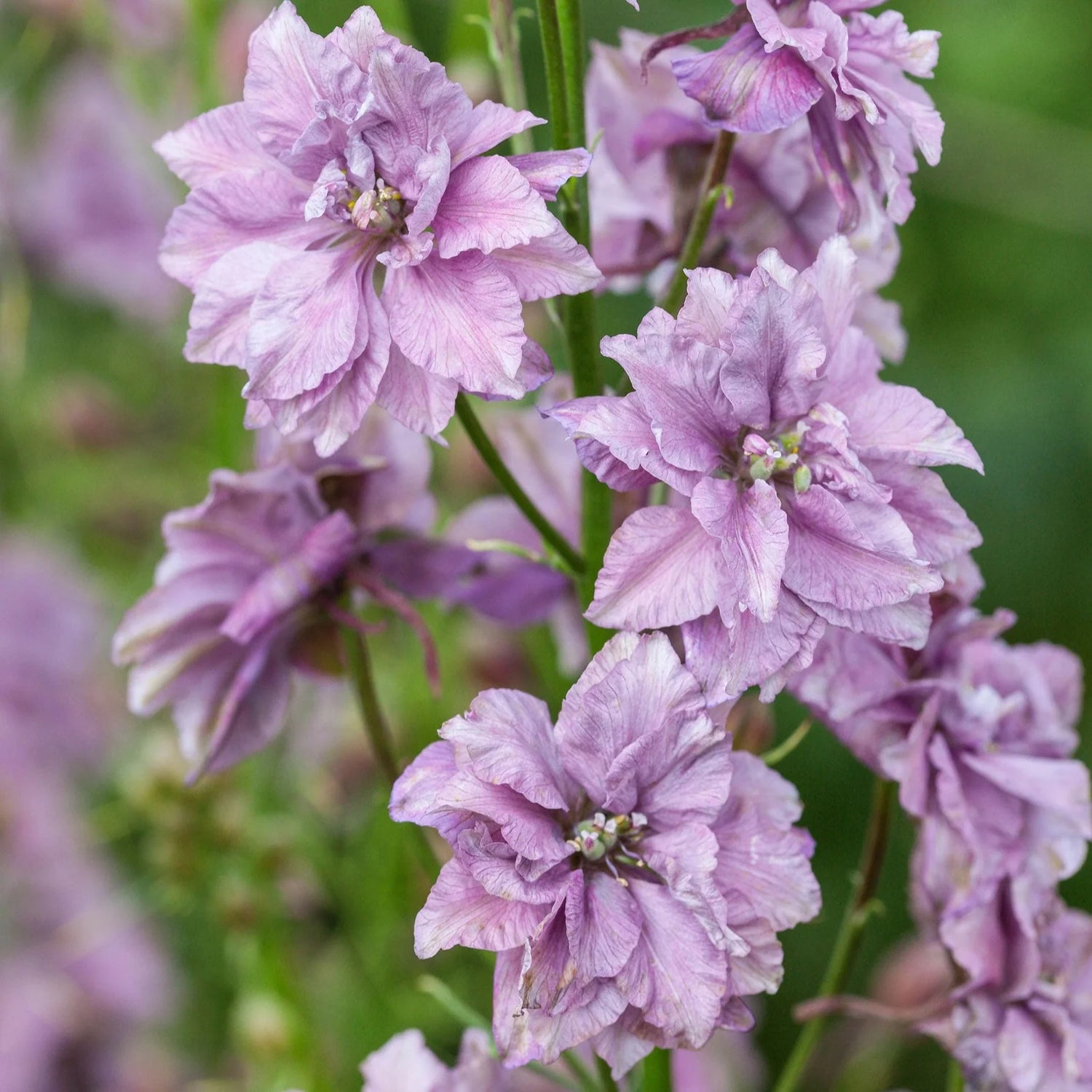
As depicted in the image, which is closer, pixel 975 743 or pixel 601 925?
pixel 601 925

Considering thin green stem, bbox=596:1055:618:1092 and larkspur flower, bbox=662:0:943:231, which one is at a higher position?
larkspur flower, bbox=662:0:943:231

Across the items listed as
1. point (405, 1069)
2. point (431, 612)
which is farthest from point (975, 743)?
point (431, 612)

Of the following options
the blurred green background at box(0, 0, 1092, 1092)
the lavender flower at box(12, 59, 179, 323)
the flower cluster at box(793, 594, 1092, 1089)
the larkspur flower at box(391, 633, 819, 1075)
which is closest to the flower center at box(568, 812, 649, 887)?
the larkspur flower at box(391, 633, 819, 1075)

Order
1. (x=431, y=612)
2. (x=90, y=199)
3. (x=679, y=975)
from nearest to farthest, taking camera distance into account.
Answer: (x=679, y=975)
(x=431, y=612)
(x=90, y=199)

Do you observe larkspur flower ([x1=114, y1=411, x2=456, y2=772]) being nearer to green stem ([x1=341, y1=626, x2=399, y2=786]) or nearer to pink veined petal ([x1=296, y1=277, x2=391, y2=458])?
green stem ([x1=341, y1=626, x2=399, y2=786])

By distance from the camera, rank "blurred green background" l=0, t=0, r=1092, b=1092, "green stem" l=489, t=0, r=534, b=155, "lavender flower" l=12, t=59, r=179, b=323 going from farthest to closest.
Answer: "lavender flower" l=12, t=59, r=179, b=323 < "blurred green background" l=0, t=0, r=1092, b=1092 < "green stem" l=489, t=0, r=534, b=155

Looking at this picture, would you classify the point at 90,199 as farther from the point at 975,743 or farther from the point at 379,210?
the point at 975,743
